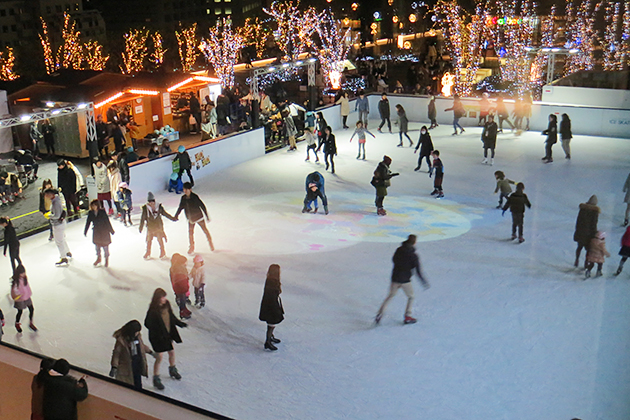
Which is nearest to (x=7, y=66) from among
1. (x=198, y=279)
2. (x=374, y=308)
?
(x=198, y=279)

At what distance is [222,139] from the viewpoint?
16594 mm

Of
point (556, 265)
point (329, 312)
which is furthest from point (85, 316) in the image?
point (556, 265)

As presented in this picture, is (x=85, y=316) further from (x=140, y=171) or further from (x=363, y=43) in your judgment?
(x=363, y=43)

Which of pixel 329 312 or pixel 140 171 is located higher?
pixel 140 171

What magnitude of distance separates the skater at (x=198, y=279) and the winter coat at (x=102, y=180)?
15.0 ft

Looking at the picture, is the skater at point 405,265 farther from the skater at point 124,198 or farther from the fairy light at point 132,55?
the fairy light at point 132,55

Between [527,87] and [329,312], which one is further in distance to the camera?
[527,87]

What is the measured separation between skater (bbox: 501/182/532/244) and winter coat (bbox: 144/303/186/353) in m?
5.91

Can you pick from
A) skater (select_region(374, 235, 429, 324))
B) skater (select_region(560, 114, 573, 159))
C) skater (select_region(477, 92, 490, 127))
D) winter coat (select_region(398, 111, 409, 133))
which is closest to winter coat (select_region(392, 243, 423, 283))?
skater (select_region(374, 235, 429, 324))

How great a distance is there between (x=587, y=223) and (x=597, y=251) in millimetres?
406

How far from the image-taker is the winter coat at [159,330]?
6.56m

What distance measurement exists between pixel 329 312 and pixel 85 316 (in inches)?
126

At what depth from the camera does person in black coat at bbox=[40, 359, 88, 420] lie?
5238 millimetres

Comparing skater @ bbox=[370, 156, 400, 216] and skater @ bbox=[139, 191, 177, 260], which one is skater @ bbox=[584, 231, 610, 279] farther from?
skater @ bbox=[139, 191, 177, 260]
